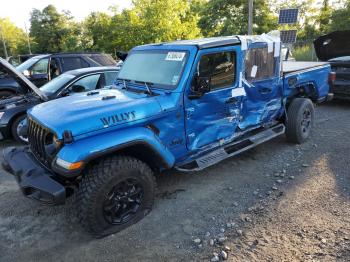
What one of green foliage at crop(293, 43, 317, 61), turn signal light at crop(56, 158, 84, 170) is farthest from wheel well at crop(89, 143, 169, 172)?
green foliage at crop(293, 43, 317, 61)

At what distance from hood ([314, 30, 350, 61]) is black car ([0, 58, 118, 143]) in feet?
19.8

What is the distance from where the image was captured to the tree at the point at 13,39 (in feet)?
175

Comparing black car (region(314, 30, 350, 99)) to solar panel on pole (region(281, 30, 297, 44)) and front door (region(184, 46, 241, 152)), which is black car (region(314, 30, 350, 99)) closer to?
solar panel on pole (region(281, 30, 297, 44))

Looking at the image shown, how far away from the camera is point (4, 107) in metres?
6.19

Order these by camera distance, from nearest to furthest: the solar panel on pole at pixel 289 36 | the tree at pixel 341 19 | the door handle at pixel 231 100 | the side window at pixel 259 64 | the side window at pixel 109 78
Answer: the door handle at pixel 231 100
the side window at pixel 259 64
the side window at pixel 109 78
the solar panel on pole at pixel 289 36
the tree at pixel 341 19

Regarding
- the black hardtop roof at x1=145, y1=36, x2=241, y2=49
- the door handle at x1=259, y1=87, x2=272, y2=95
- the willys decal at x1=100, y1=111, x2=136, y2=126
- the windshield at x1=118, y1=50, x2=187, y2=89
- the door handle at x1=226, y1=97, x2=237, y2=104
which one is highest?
the black hardtop roof at x1=145, y1=36, x2=241, y2=49

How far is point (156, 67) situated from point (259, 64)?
1627 millimetres

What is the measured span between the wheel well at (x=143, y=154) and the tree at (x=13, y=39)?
5379cm

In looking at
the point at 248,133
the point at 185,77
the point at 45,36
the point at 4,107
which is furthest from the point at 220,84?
the point at 45,36

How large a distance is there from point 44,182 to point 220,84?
242 centimetres

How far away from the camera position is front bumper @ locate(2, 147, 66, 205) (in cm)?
304

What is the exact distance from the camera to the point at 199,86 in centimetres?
382

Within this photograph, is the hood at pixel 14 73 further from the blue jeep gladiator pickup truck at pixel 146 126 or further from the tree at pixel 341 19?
the tree at pixel 341 19

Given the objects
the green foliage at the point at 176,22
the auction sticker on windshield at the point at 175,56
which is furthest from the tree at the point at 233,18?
the auction sticker on windshield at the point at 175,56
